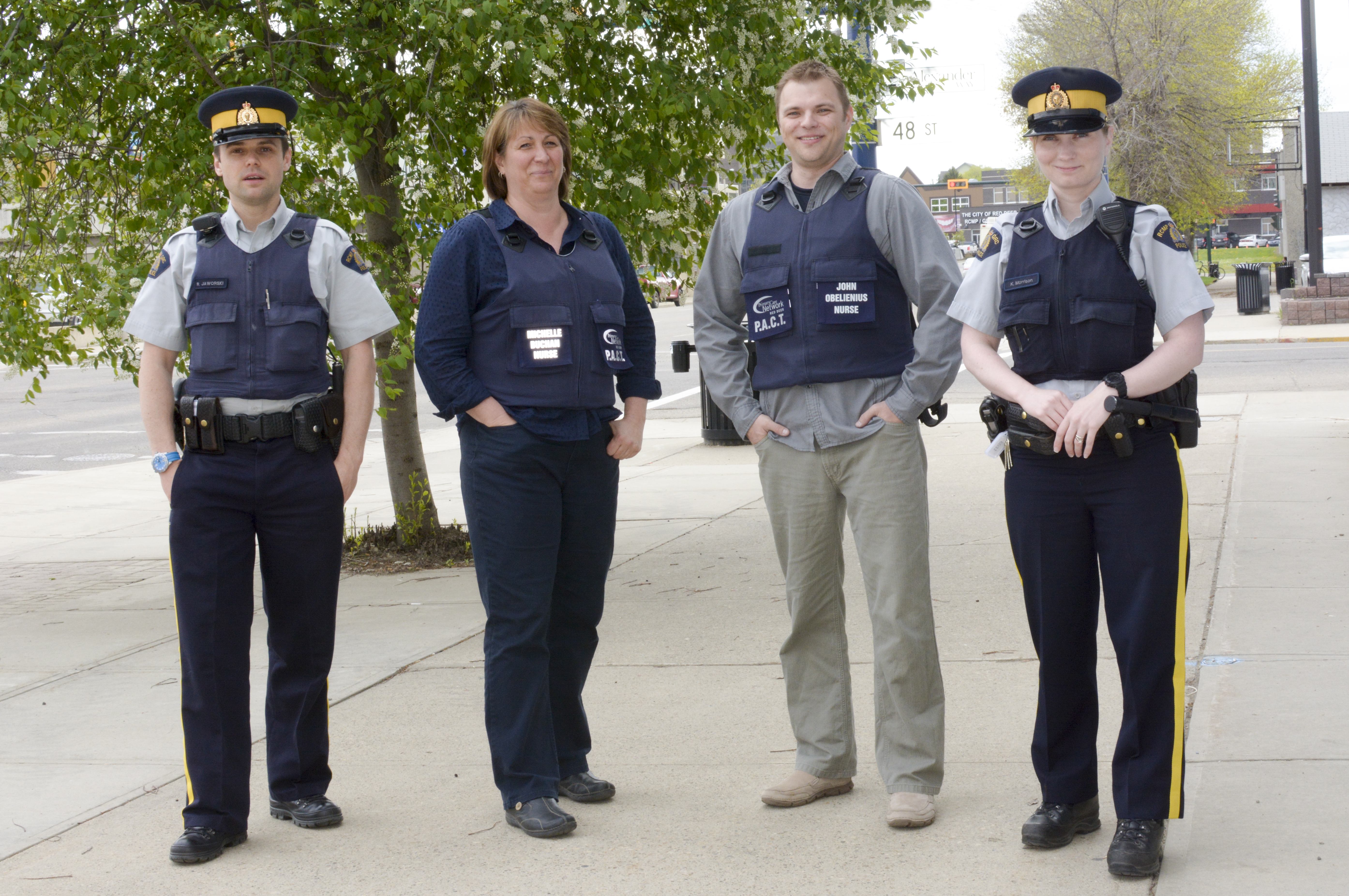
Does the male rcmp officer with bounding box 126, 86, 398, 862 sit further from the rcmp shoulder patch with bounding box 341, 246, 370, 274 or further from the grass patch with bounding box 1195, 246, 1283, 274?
the grass patch with bounding box 1195, 246, 1283, 274

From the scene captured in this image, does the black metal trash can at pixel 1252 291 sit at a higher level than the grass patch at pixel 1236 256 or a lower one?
lower

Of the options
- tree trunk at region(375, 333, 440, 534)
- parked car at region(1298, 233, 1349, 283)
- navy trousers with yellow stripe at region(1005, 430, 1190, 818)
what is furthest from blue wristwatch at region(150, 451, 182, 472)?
parked car at region(1298, 233, 1349, 283)

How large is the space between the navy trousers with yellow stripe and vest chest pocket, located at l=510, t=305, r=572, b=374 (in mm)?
1336

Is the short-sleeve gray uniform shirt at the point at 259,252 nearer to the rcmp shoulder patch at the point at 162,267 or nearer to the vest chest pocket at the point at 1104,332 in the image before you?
the rcmp shoulder patch at the point at 162,267

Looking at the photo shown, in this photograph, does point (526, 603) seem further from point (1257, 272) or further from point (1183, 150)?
point (1183, 150)

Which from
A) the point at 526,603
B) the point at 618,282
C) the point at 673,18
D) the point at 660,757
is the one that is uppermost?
the point at 673,18

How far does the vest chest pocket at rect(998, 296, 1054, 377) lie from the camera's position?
3.63m

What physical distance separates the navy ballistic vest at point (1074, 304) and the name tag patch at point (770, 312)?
0.68 meters

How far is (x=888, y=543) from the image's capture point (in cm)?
409

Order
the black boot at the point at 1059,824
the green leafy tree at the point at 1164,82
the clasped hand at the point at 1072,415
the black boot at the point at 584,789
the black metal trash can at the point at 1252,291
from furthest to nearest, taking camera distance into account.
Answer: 1. the green leafy tree at the point at 1164,82
2. the black metal trash can at the point at 1252,291
3. the black boot at the point at 584,789
4. the black boot at the point at 1059,824
5. the clasped hand at the point at 1072,415

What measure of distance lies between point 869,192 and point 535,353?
3.56 feet

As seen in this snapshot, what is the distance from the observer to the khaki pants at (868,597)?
4.08m

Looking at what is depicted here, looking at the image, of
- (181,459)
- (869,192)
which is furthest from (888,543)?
(181,459)

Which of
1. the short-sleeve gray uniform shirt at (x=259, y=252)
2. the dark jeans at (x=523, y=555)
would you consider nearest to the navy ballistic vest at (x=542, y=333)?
the dark jeans at (x=523, y=555)
